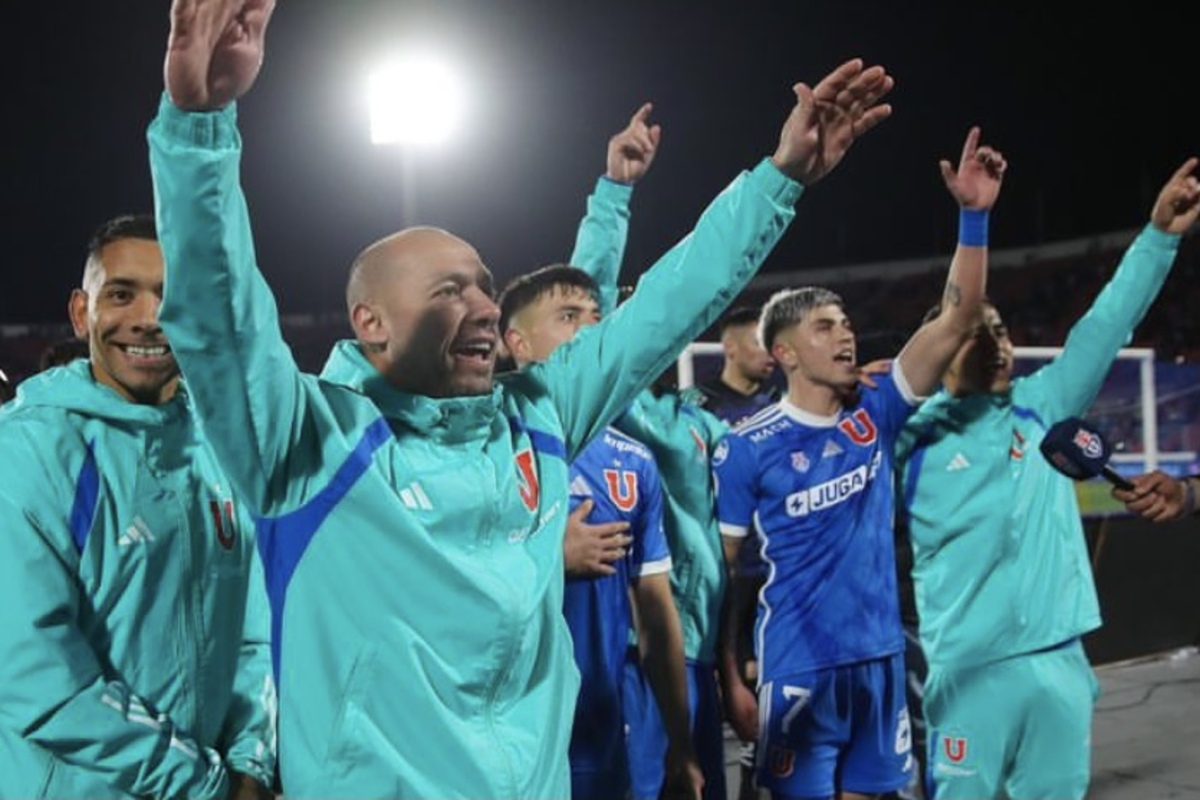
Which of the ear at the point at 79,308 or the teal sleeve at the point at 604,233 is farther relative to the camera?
the teal sleeve at the point at 604,233

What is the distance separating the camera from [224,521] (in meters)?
2.31

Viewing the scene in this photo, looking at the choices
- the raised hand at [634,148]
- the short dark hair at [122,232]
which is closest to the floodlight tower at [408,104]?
the raised hand at [634,148]

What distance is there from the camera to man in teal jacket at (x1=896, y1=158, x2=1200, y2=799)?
12.9ft

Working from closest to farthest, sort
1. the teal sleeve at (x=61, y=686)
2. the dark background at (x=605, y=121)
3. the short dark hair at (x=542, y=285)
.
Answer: the teal sleeve at (x=61, y=686) → the short dark hair at (x=542, y=285) → the dark background at (x=605, y=121)

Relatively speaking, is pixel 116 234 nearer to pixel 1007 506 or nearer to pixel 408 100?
pixel 1007 506

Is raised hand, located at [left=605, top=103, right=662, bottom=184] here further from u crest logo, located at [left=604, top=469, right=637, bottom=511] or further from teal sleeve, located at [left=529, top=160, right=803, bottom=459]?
teal sleeve, located at [left=529, top=160, right=803, bottom=459]

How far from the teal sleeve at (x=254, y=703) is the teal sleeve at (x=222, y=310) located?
1.82 ft

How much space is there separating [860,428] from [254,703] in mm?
2371

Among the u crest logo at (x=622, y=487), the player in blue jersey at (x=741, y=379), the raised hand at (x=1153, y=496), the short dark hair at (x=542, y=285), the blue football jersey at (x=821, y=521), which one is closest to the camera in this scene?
the raised hand at (x=1153, y=496)

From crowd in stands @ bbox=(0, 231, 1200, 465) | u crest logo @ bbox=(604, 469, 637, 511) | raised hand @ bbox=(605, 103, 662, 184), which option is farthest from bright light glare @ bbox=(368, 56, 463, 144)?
crowd in stands @ bbox=(0, 231, 1200, 465)

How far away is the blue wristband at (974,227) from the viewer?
395 centimetres

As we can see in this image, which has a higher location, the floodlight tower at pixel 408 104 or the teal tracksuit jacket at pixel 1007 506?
the floodlight tower at pixel 408 104

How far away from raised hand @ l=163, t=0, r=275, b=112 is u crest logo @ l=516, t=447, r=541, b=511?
30.6 inches

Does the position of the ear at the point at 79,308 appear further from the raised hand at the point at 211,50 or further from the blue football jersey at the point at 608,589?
the blue football jersey at the point at 608,589
